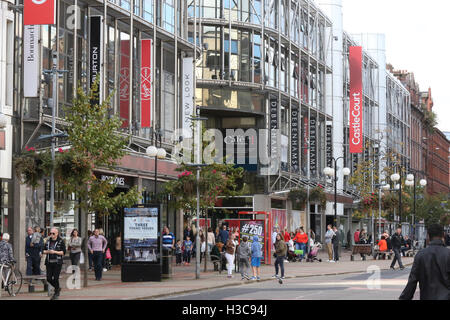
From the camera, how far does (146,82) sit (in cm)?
4216

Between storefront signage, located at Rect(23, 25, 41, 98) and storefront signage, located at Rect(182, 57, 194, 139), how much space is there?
1519cm

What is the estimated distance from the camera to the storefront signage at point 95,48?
120ft

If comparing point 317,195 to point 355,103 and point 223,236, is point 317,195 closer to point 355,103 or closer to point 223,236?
point 223,236

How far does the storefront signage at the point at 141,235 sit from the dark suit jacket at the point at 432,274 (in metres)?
19.3

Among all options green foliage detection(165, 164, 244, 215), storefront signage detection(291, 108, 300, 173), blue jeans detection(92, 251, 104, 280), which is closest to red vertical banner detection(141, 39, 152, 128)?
green foliage detection(165, 164, 244, 215)

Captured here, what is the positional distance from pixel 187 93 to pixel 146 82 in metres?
5.45

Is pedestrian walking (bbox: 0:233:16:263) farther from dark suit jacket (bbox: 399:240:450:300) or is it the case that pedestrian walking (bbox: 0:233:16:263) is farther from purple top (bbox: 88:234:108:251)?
dark suit jacket (bbox: 399:240:450:300)

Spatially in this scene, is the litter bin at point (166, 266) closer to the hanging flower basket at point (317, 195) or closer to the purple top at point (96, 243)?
the purple top at point (96, 243)

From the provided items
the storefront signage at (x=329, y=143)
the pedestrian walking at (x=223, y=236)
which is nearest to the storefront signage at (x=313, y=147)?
the storefront signage at (x=329, y=143)

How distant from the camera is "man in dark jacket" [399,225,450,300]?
1050 cm

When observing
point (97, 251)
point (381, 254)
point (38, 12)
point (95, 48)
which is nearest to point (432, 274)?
point (97, 251)

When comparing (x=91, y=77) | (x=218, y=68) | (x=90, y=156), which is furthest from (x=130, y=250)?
(x=218, y=68)

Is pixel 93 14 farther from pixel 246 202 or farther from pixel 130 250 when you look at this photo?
pixel 246 202
